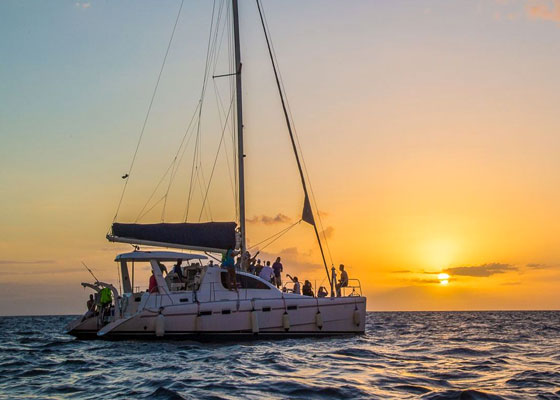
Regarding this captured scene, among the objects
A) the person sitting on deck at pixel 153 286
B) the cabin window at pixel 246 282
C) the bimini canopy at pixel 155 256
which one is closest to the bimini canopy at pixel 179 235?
the bimini canopy at pixel 155 256

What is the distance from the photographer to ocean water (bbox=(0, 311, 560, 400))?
12367mm

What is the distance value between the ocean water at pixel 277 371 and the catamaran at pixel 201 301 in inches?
28.2

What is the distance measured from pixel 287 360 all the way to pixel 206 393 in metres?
4.75

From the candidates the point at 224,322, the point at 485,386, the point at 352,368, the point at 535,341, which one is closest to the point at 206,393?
the point at 352,368

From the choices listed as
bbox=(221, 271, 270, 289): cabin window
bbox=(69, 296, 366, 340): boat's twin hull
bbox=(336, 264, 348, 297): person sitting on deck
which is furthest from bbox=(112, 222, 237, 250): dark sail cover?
bbox=(336, 264, 348, 297): person sitting on deck

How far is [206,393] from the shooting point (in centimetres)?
1217

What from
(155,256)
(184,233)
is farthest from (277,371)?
(184,233)

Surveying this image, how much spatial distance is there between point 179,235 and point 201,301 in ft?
8.12

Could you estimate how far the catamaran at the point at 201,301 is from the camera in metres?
21.4

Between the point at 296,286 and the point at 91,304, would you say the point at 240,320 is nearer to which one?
the point at 296,286

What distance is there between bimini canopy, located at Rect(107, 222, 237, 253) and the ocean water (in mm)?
3512

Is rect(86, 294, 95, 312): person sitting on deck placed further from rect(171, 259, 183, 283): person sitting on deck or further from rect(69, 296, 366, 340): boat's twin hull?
rect(171, 259, 183, 283): person sitting on deck

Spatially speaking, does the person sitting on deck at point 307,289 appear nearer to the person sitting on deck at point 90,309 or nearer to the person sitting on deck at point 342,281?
the person sitting on deck at point 342,281

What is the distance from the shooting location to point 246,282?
23.0m
